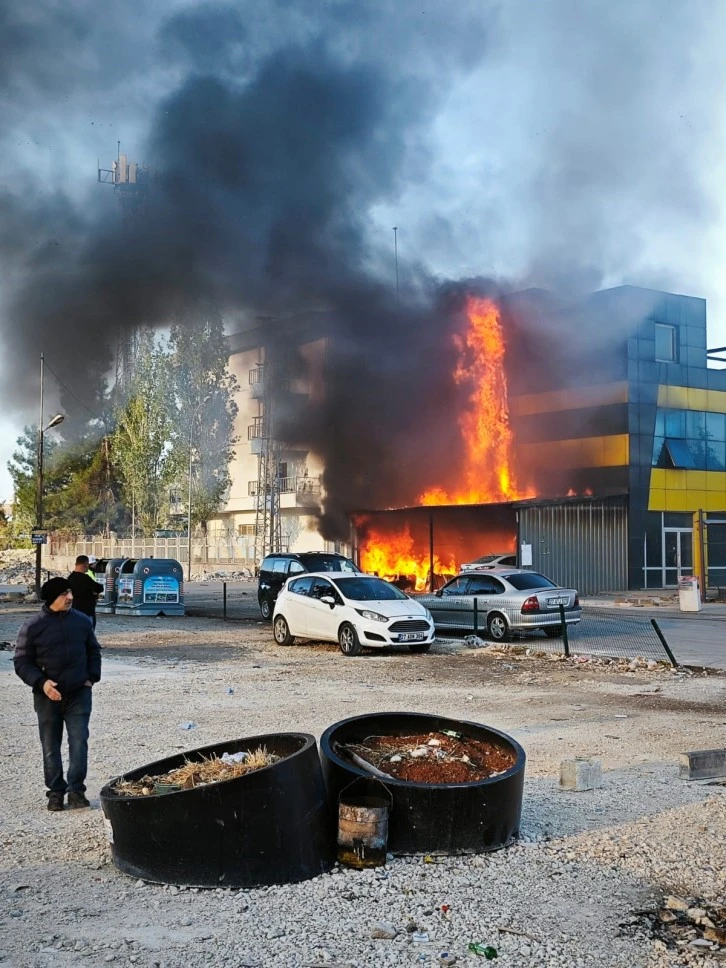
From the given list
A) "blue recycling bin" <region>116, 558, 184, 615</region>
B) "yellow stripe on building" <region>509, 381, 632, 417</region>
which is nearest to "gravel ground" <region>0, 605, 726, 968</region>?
"blue recycling bin" <region>116, 558, 184, 615</region>

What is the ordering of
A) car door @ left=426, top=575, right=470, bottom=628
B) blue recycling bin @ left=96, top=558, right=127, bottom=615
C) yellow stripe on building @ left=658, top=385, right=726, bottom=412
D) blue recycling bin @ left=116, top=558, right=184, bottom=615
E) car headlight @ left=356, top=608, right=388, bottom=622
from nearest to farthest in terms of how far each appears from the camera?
car headlight @ left=356, top=608, right=388, bottom=622, car door @ left=426, top=575, right=470, bottom=628, blue recycling bin @ left=116, top=558, right=184, bottom=615, blue recycling bin @ left=96, top=558, right=127, bottom=615, yellow stripe on building @ left=658, top=385, right=726, bottom=412

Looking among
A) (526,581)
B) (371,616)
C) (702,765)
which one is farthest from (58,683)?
(526,581)

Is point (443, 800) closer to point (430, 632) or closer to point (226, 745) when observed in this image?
point (226, 745)

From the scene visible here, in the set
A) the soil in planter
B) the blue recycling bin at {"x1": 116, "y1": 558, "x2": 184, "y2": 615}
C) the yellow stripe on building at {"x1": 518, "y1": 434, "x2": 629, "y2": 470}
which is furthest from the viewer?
the yellow stripe on building at {"x1": 518, "y1": 434, "x2": 629, "y2": 470}

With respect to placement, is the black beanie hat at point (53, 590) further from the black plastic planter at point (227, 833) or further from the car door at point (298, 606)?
the car door at point (298, 606)

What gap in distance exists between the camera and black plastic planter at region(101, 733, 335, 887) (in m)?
5.33

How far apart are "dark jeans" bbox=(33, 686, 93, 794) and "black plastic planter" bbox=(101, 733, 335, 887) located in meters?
1.66

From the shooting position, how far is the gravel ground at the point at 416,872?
4531 millimetres

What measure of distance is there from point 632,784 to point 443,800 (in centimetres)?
241

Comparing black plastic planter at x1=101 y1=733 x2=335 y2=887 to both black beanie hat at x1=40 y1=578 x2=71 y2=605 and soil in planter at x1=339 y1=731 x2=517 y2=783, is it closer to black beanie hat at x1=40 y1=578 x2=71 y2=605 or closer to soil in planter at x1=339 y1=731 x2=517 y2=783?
soil in planter at x1=339 y1=731 x2=517 y2=783

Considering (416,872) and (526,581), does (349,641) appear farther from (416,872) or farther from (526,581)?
(416,872)

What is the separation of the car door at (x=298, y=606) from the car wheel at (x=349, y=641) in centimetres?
124

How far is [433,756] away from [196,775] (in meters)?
1.57

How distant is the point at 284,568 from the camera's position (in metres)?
24.0
